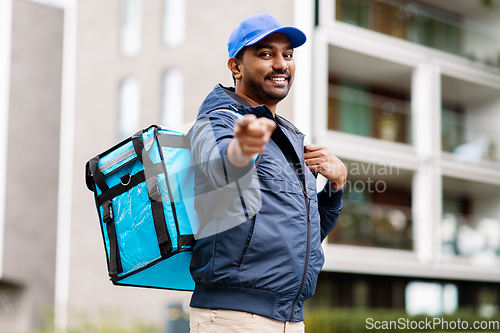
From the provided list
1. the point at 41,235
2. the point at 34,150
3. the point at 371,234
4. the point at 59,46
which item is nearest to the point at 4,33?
the point at 59,46

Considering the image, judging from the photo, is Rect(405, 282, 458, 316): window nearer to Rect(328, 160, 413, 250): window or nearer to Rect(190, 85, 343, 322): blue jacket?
Rect(328, 160, 413, 250): window

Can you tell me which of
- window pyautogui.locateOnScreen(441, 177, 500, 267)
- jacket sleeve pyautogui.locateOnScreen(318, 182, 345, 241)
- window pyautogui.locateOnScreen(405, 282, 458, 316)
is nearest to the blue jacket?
jacket sleeve pyautogui.locateOnScreen(318, 182, 345, 241)

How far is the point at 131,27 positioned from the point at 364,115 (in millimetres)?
7788

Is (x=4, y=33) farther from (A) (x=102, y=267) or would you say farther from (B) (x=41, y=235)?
(A) (x=102, y=267)

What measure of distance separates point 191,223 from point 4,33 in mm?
21282

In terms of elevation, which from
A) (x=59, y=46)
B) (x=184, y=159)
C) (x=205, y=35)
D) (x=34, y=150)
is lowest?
(x=184, y=159)

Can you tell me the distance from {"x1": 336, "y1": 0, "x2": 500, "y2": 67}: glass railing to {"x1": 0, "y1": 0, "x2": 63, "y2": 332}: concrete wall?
1241 centimetres

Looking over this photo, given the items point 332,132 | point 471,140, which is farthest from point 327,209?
point 471,140

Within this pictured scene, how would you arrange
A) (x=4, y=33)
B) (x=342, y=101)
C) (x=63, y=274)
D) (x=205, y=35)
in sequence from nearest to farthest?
(x=342, y=101), (x=205, y=35), (x=63, y=274), (x=4, y=33)

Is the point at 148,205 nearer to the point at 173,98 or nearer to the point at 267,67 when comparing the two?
the point at 267,67

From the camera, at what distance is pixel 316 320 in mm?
12906

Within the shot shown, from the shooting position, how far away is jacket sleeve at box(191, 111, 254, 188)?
1.78 m

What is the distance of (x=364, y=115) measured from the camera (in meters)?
14.8

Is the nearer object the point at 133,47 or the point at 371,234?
the point at 371,234
